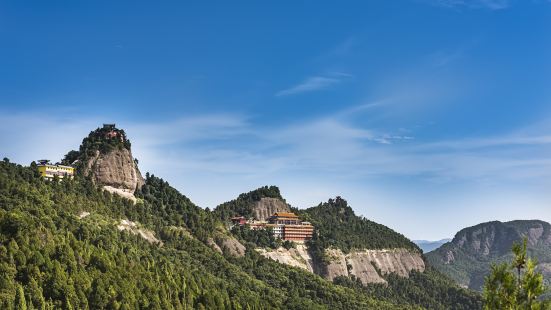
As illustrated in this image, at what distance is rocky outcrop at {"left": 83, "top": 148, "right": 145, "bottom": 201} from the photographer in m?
135

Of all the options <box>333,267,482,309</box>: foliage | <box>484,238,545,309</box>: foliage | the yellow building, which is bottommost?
<box>333,267,482,309</box>: foliage

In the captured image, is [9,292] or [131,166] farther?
[131,166]

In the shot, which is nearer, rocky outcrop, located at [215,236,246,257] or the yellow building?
the yellow building

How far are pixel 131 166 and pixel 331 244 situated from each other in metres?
83.1

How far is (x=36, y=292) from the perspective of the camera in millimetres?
69438

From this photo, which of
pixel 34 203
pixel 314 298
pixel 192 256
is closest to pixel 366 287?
pixel 314 298

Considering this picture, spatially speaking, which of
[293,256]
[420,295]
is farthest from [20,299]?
[420,295]

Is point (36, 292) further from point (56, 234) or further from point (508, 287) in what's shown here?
point (508, 287)

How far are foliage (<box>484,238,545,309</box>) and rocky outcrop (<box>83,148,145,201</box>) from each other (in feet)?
398

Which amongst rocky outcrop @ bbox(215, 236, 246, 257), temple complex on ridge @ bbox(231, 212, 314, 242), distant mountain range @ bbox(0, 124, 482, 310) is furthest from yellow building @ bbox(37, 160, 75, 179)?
temple complex on ridge @ bbox(231, 212, 314, 242)

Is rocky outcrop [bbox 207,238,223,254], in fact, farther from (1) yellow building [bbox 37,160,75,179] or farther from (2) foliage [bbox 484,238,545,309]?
(2) foliage [bbox 484,238,545,309]

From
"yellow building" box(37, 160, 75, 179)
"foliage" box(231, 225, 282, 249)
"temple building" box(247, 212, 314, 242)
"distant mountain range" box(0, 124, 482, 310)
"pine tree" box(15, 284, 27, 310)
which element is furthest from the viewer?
"temple building" box(247, 212, 314, 242)

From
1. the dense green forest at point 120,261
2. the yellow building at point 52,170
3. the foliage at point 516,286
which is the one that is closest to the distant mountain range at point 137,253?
the dense green forest at point 120,261

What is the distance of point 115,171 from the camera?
137750mm
